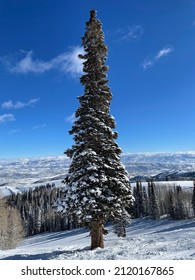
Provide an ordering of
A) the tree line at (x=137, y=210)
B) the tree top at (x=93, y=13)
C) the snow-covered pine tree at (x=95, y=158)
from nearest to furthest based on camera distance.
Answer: the snow-covered pine tree at (x=95, y=158) → the tree top at (x=93, y=13) → the tree line at (x=137, y=210)

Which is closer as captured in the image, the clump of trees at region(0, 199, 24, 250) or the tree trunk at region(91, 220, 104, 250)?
the tree trunk at region(91, 220, 104, 250)

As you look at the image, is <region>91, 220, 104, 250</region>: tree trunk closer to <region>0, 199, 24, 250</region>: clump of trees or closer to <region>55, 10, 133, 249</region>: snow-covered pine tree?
<region>55, 10, 133, 249</region>: snow-covered pine tree

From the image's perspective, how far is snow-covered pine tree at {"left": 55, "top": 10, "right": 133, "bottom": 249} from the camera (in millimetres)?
19844

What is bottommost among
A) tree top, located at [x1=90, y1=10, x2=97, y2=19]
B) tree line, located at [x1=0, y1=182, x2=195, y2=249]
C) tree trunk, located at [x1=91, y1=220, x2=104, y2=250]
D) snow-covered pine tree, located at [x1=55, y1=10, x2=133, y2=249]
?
tree line, located at [x1=0, y1=182, x2=195, y2=249]

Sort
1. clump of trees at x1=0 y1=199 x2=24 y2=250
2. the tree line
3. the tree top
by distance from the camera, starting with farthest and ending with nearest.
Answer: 1. the tree line
2. clump of trees at x1=0 y1=199 x2=24 y2=250
3. the tree top

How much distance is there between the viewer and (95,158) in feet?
68.4

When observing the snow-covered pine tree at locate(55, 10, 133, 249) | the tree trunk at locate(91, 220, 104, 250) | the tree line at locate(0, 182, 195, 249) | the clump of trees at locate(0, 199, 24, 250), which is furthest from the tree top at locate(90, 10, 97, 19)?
the tree line at locate(0, 182, 195, 249)

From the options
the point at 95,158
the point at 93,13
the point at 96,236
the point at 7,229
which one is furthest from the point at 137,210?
the point at 93,13

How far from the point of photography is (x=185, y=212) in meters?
114

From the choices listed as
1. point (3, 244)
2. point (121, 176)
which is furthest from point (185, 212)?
point (121, 176)

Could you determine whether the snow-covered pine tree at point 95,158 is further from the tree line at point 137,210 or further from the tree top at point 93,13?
the tree line at point 137,210

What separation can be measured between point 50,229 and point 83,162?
121816 millimetres

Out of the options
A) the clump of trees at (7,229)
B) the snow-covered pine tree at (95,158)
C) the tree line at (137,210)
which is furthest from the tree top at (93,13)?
the tree line at (137,210)

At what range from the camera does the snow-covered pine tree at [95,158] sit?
19.8 metres
